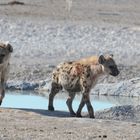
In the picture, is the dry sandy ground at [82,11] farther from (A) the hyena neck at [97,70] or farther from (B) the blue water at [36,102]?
(A) the hyena neck at [97,70]

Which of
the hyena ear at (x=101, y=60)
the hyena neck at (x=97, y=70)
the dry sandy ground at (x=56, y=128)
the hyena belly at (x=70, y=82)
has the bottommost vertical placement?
the dry sandy ground at (x=56, y=128)

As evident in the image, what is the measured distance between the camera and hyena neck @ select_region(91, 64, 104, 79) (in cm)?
1197

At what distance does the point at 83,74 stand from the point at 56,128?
78.8 inches

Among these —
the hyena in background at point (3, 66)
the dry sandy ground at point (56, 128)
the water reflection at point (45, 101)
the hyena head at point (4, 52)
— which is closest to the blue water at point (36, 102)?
the water reflection at point (45, 101)

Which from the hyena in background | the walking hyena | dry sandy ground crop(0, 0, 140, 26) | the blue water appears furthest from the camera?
dry sandy ground crop(0, 0, 140, 26)

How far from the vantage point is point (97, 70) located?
12.0 m

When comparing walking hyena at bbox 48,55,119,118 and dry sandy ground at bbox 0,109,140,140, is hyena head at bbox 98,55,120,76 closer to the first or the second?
walking hyena at bbox 48,55,119,118

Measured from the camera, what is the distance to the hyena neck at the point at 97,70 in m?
12.0

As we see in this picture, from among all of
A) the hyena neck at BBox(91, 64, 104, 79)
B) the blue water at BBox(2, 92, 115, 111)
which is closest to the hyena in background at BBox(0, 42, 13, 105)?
the blue water at BBox(2, 92, 115, 111)

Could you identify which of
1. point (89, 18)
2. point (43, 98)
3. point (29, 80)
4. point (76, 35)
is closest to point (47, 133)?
point (43, 98)

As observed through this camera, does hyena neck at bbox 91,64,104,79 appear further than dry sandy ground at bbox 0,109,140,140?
Yes

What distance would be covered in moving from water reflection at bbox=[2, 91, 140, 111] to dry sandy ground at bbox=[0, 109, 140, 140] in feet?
6.43

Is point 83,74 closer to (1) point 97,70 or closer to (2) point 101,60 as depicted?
(1) point 97,70

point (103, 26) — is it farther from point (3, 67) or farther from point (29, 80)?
point (3, 67)
